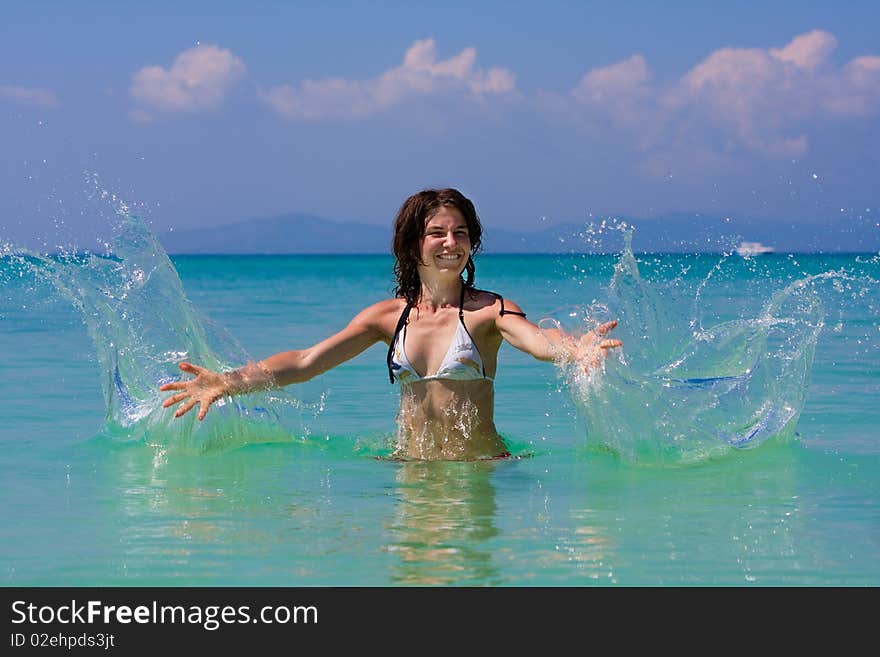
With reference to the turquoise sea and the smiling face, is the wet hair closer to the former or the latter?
the smiling face

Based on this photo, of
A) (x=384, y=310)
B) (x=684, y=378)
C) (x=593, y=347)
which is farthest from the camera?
(x=684, y=378)

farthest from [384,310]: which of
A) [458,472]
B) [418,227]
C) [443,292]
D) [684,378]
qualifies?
[684,378]

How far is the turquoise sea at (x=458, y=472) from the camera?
511cm

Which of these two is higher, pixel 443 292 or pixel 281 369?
pixel 443 292

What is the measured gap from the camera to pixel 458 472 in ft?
22.9

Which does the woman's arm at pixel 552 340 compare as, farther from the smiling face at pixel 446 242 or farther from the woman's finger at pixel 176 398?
the woman's finger at pixel 176 398

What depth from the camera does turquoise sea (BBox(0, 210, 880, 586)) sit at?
5113 millimetres

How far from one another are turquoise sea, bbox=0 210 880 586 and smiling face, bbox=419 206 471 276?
2.12 feet

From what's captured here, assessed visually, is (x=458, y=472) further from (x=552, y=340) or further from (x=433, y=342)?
(x=552, y=340)

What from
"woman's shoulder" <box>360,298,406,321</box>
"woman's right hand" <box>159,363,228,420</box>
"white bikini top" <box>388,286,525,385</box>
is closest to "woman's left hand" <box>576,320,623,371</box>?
"white bikini top" <box>388,286,525,385</box>

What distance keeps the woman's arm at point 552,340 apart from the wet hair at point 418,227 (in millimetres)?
414

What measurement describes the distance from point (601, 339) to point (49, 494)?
3.00 m

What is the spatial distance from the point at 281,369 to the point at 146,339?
1.73 m
